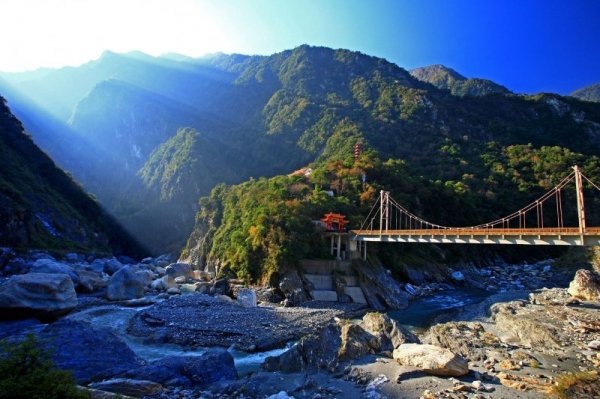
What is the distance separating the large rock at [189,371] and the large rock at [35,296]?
10618 millimetres

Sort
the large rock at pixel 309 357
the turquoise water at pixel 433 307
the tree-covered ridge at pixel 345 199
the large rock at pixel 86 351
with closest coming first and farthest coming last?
the large rock at pixel 86 351 → the large rock at pixel 309 357 → the turquoise water at pixel 433 307 → the tree-covered ridge at pixel 345 199

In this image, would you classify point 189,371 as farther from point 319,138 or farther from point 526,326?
point 319,138

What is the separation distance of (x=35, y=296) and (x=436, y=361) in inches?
765

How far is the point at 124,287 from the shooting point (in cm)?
3005

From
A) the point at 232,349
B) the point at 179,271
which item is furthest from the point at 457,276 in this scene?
the point at 232,349

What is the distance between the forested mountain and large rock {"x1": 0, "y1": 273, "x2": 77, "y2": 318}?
876 inches

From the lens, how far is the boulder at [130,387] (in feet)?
33.2

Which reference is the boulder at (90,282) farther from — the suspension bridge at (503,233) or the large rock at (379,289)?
the suspension bridge at (503,233)

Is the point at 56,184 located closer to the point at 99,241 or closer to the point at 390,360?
the point at 99,241

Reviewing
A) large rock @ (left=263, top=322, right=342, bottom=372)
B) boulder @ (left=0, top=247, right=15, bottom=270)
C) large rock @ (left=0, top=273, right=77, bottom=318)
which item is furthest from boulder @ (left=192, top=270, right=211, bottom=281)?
large rock @ (left=263, top=322, right=342, bottom=372)

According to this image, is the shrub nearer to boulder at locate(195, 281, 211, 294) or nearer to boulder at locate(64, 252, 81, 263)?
boulder at locate(195, 281, 211, 294)

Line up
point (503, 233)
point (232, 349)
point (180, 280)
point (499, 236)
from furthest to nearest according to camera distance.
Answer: point (180, 280) < point (499, 236) < point (503, 233) < point (232, 349)

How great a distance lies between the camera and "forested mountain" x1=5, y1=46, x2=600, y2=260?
A: 73.1m

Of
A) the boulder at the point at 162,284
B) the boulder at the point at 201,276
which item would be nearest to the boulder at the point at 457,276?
the boulder at the point at 201,276
